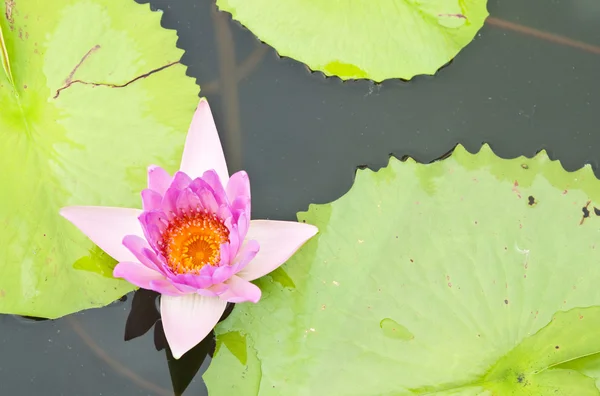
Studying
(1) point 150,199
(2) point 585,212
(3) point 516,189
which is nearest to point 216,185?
(1) point 150,199

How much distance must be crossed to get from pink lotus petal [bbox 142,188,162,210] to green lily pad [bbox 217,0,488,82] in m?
0.57

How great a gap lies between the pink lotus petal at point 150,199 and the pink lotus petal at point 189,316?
236 millimetres

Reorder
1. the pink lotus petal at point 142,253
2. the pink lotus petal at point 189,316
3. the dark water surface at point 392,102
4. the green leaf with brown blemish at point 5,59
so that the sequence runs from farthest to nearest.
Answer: the dark water surface at point 392,102, the green leaf with brown blemish at point 5,59, the pink lotus petal at point 189,316, the pink lotus petal at point 142,253

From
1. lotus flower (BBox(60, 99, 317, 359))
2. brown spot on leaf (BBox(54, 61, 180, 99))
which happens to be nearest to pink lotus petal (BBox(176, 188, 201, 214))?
lotus flower (BBox(60, 99, 317, 359))

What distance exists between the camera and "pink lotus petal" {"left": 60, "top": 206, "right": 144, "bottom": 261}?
142 cm

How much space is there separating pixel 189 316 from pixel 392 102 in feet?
2.86

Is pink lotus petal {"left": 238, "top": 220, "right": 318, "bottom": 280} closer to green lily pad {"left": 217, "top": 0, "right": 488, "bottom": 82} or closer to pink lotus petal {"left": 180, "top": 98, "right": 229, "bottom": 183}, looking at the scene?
pink lotus petal {"left": 180, "top": 98, "right": 229, "bottom": 183}

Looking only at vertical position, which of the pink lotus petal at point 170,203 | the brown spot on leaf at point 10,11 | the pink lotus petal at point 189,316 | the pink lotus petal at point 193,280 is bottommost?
the pink lotus petal at point 189,316

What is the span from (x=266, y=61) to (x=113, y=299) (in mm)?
829

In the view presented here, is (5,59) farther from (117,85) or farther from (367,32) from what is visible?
(367,32)

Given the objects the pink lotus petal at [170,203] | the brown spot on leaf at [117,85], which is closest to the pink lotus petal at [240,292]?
the pink lotus petal at [170,203]

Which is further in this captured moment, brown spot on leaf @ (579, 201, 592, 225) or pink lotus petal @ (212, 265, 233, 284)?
brown spot on leaf @ (579, 201, 592, 225)

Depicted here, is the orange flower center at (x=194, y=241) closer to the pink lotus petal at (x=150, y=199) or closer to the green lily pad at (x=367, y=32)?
the pink lotus petal at (x=150, y=199)

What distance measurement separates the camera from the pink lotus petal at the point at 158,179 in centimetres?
136
